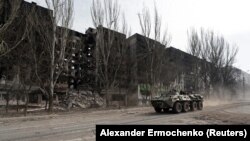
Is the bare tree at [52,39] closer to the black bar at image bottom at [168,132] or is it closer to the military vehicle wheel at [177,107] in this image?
the military vehicle wheel at [177,107]

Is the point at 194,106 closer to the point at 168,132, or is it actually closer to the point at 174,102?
the point at 174,102

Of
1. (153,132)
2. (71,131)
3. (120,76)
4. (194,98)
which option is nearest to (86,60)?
(120,76)

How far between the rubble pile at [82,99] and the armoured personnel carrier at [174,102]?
15086 mm

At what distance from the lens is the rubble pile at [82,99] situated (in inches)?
1599

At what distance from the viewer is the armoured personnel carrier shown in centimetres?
2466

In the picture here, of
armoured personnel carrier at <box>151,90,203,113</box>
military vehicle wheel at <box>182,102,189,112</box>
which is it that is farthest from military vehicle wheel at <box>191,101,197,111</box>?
military vehicle wheel at <box>182,102,189,112</box>

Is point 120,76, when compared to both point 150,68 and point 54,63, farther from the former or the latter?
point 54,63

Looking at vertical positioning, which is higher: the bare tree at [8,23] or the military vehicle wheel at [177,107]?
the bare tree at [8,23]

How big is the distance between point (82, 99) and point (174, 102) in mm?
21764

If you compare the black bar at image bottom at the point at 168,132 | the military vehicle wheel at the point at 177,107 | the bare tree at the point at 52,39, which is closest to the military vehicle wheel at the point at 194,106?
the military vehicle wheel at the point at 177,107

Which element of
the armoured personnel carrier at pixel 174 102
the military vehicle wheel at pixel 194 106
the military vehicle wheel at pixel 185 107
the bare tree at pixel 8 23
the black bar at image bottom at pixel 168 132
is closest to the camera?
the black bar at image bottom at pixel 168 132

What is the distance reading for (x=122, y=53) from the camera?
3700cm

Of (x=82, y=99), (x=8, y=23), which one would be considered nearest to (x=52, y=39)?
(x=8, y=23)

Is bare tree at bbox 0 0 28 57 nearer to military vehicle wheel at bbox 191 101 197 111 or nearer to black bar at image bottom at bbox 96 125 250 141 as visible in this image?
military vehicle wheel at bbox 191 101 197 111
